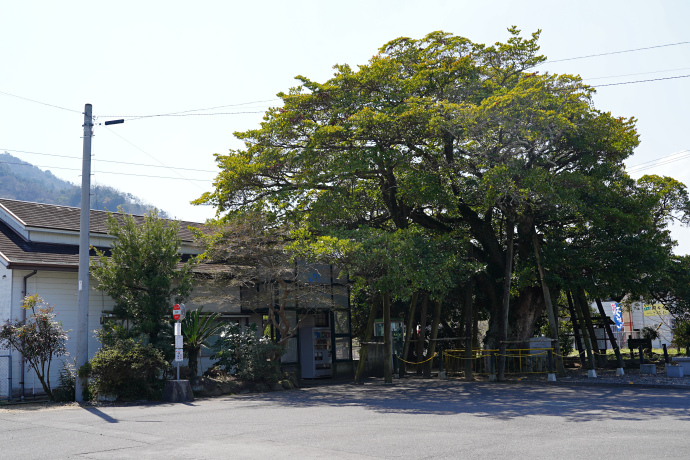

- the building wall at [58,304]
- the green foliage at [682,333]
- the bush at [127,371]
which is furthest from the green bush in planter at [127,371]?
the green foliage at [682,333]

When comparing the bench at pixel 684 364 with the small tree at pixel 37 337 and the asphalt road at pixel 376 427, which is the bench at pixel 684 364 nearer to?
the asphalt road at pixel 376 427

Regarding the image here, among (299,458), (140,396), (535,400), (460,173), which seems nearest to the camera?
(299,458)

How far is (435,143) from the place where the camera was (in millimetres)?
21156

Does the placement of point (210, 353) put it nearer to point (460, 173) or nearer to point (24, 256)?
point (24, 256)

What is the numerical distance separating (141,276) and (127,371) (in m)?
3.13

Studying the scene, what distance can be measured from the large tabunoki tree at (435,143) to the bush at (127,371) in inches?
252

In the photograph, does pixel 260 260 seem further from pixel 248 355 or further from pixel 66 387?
pixel 66 387

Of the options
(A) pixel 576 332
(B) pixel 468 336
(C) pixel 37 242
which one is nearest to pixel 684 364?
(B) pixel 468 336

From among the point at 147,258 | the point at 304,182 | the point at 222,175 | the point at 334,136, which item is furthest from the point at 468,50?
the point at 147,258

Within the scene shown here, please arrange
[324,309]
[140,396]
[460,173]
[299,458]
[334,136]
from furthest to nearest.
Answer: [324,309] → [460,173] → [334,136] → [140,396] → [299,458]

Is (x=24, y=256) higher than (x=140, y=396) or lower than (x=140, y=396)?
higher

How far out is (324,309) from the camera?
23766 mm

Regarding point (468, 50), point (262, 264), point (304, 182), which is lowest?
point (262, 264)

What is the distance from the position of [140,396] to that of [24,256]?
555cm
